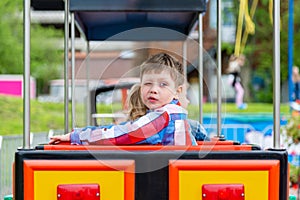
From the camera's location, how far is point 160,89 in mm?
3254

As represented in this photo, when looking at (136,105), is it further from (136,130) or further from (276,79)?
(276,79)

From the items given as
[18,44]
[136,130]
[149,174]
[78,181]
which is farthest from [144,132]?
[18,44]

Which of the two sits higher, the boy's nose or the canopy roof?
the canopy roof

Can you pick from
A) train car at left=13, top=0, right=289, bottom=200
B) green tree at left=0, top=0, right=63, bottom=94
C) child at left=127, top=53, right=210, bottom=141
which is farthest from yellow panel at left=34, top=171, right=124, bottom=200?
green tree at left=0, top=0, right=63, bottom=94

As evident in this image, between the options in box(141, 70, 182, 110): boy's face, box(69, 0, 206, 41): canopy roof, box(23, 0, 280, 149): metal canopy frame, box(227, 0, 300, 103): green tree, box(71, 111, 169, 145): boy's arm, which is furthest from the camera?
box(227, 0, 300, 103): green tree

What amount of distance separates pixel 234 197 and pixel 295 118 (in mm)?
6059

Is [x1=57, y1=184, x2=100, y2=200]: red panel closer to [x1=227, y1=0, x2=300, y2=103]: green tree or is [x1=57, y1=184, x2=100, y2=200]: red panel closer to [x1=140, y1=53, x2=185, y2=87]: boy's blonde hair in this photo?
[x1=140, y1=53, x2=185, y2=87]: boy's blonde hair

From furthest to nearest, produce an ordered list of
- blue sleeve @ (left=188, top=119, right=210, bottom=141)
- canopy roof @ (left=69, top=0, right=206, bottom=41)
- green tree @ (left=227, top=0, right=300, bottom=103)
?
green tree @ (left=227, top=0, right=300, bottom=103)
canopy roof @ (left=69, top=0, right=206, bottom=41)
blue sleeve @ (left=188, top=119, right=210, bottom=141)

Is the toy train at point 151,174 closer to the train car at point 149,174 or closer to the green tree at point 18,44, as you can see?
the train car at point 149,174

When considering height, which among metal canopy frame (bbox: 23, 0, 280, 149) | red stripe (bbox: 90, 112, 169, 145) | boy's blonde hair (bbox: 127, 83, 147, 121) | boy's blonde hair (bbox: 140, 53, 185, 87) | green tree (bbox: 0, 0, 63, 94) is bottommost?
red stripe (bbox: 90, 112, 169, 145)

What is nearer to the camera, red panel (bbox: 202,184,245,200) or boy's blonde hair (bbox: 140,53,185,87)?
red panel (bbox: 202,184,245,200)

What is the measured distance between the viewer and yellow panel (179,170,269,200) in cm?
281

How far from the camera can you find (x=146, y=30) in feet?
19.4

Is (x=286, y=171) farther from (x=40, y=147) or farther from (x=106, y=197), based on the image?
(x=40, y=147)
